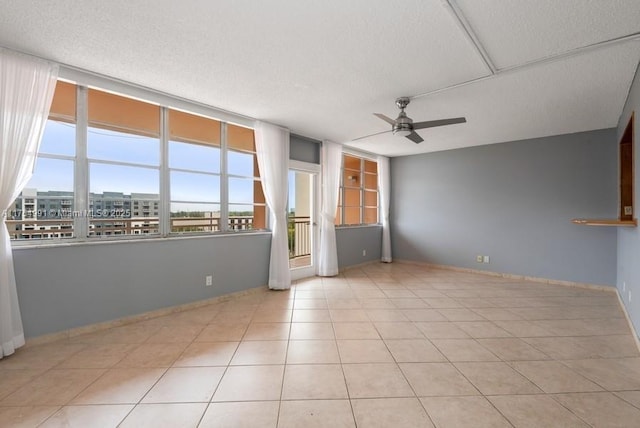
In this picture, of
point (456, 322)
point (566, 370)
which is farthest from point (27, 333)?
point (566, 370)

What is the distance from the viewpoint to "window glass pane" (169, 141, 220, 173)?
11.6 ft

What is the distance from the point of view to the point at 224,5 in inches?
73.2

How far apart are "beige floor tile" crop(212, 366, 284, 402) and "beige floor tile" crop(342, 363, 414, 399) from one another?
1.74 feet

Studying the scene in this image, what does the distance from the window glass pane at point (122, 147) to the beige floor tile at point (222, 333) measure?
2.06 meters

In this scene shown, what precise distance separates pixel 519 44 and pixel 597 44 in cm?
62

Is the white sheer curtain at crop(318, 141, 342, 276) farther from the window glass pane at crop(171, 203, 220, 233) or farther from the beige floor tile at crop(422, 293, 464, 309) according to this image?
the window glass pane at crop(171, 203, 220, 233)

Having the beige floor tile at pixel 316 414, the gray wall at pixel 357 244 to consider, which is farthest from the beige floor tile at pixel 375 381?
the gray wall at pixel 357 244

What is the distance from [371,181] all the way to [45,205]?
19.0ft

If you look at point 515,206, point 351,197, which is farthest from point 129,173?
point 515,206

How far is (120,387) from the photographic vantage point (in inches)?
77.9

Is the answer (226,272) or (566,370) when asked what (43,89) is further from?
(566,370)

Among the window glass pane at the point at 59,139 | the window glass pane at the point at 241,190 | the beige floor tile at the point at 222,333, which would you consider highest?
the window glass pane at the point at 59,139

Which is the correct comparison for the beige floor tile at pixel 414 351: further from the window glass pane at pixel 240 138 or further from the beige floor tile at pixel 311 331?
the window glass pane at pixel 240 138

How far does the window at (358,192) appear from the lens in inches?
244
